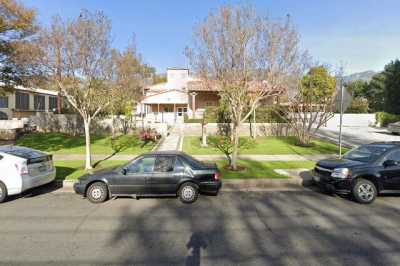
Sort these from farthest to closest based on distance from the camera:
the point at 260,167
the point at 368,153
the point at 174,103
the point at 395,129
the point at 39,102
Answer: the point at 39,102, the point at 174,103, the point at 395,129, the point at 260,167, the point at 368,153

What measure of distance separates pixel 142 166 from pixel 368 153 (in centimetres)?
676

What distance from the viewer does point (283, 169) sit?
11.1 m

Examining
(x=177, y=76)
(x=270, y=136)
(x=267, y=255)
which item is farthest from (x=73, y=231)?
(x=177, y=76)

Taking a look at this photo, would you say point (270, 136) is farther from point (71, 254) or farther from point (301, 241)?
point (71, 254)

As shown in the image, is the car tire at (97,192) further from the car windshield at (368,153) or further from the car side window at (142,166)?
the car windshield at (368,153)

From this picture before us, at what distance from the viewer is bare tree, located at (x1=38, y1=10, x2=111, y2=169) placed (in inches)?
394

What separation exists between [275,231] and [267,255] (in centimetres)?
104

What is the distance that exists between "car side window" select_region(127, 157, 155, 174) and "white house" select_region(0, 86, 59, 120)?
86.6ft

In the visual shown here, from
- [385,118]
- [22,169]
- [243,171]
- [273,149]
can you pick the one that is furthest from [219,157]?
[385,118]

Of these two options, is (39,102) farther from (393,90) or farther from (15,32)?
(393,90)

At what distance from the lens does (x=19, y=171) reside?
736cm

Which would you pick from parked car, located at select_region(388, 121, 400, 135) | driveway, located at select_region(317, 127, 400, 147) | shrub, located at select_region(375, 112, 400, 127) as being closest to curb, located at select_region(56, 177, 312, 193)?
driveway, located at select_region(317, 127, 400, 147)

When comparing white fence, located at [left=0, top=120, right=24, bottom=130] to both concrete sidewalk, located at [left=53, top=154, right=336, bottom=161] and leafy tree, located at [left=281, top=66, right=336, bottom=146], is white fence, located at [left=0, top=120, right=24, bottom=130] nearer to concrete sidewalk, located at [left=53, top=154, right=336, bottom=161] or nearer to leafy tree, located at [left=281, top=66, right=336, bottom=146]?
concrete sidewalk, located at [left=53, top=154, right=336, bottom=161]

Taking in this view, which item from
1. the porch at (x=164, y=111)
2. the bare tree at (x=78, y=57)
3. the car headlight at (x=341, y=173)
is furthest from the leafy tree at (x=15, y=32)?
the porch at (x=164, y=111)
